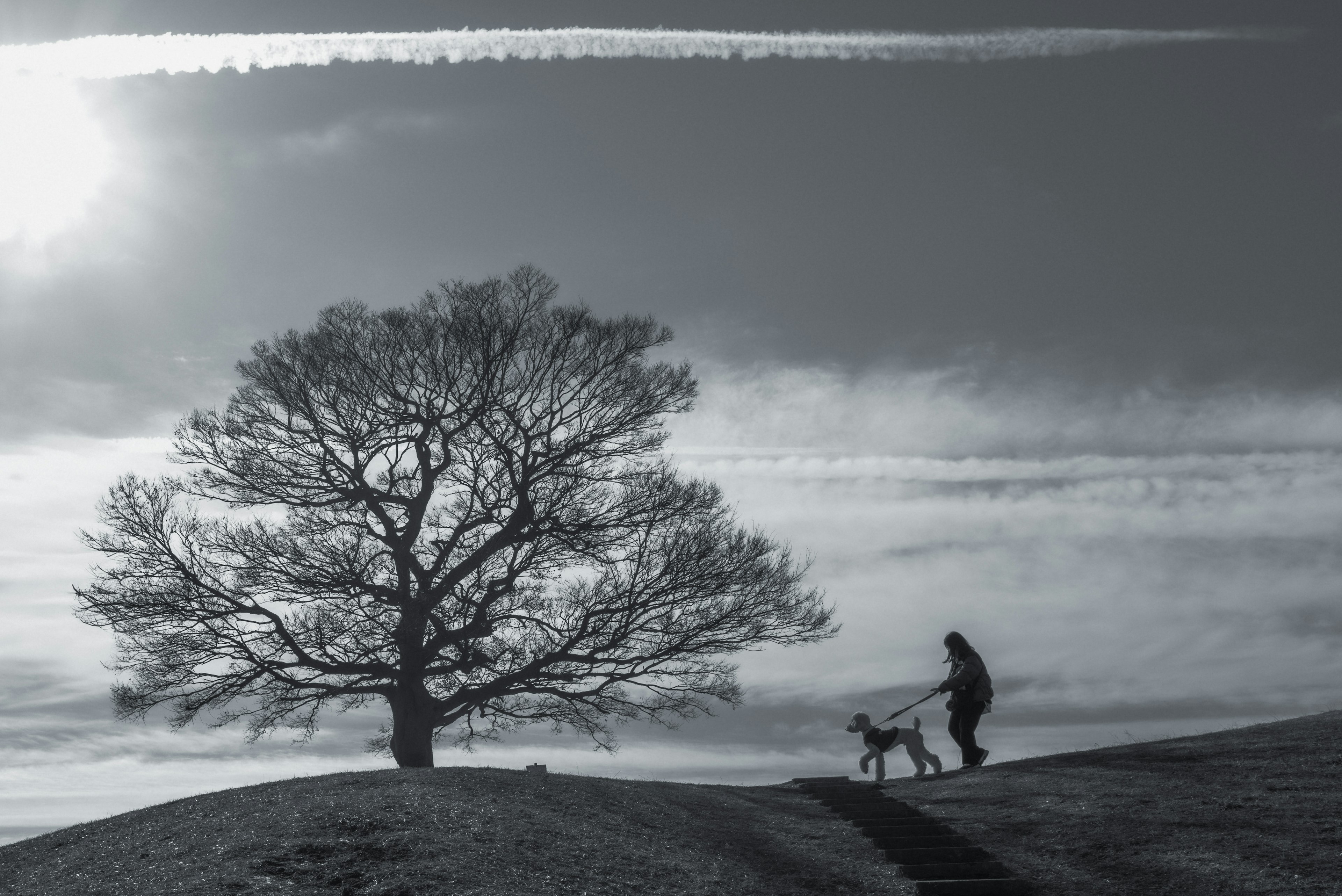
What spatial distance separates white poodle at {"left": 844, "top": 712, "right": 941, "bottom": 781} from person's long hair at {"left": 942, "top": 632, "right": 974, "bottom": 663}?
1448 millimetres

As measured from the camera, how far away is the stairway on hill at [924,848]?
1412 cm

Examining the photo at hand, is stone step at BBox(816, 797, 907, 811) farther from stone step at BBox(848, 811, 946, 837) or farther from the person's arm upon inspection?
the person's arm

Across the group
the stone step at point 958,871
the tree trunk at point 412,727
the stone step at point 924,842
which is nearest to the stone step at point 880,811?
the stone step at point 924,842

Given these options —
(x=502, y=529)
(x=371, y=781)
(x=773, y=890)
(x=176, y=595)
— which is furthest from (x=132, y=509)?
(x=773, y=890)

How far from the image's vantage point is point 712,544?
2383 cm

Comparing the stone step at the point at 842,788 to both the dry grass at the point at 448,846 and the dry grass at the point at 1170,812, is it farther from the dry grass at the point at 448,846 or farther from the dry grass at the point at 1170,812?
the dry grass at the point at 448,846

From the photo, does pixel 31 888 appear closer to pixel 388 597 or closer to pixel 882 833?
pixel 388 597

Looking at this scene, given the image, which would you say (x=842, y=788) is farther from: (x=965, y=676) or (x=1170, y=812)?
(x=1170, y=812)

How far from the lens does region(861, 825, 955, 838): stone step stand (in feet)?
54.2

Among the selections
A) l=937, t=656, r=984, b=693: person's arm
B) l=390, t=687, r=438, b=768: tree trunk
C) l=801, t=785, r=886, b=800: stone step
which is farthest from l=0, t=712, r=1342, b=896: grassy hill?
l=390, t=687, r=438, b=768: tree trunk

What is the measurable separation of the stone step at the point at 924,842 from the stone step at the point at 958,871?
0.98 m

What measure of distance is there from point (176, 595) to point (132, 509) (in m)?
2.10

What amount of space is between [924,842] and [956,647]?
20.3ft

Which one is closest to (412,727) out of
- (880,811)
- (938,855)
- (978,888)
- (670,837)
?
(670,837)
